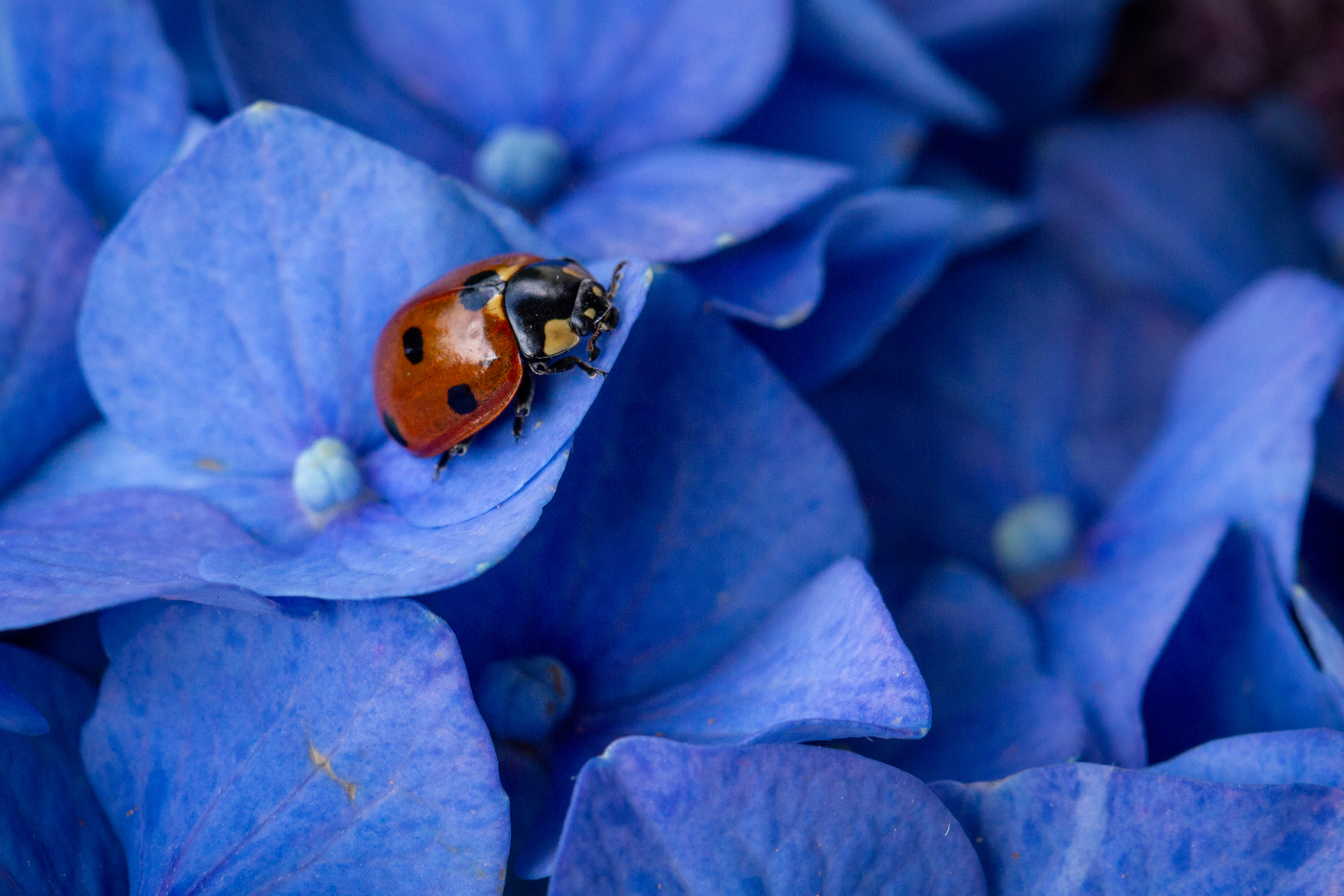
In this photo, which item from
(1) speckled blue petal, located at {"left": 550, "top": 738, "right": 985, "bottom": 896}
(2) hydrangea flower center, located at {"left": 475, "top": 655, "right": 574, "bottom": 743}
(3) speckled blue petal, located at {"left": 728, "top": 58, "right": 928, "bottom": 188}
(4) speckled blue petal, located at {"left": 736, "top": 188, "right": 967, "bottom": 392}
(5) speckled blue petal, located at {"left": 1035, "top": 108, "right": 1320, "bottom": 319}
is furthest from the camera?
(5) speckled blue petal, located at {"left": 1035, "top": 108, "right": 1320, "bottom": 319}

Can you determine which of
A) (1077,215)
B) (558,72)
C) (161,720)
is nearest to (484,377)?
(161,720)

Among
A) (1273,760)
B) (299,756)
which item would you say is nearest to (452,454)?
(299,756)

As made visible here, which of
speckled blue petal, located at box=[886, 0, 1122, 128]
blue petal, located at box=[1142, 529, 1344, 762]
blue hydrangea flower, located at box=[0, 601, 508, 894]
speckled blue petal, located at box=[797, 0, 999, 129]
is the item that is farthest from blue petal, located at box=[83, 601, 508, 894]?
speckled blue petal, located at box=[886, 0, 1122, 128]

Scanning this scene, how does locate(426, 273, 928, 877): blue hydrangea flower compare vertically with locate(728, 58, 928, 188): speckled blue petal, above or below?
below

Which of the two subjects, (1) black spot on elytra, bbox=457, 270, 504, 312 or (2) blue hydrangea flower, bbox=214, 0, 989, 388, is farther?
(2) blue hydrangea flower, bbox=214, 0, 989, 388

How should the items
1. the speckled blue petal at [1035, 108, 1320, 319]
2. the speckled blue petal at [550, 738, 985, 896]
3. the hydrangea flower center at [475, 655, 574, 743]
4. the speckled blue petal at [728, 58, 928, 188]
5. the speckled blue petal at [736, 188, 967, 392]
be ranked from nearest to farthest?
the speckled blue petal at [550, 738, 985, 896] < the hydrangea flower center at [475, 655, 574, 743] < the speckled blue petal at [736, 188, 967, 392] < the speckled blue petal at [728, 58, 928, 188] < the speckled blue petal at [1035, 108, 1320, 319]

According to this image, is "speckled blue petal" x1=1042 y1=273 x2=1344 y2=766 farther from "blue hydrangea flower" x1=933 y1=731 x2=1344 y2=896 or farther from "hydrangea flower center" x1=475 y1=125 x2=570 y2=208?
"hydrangea flower center" x1=475 y1=125 x2=570 y2=208
